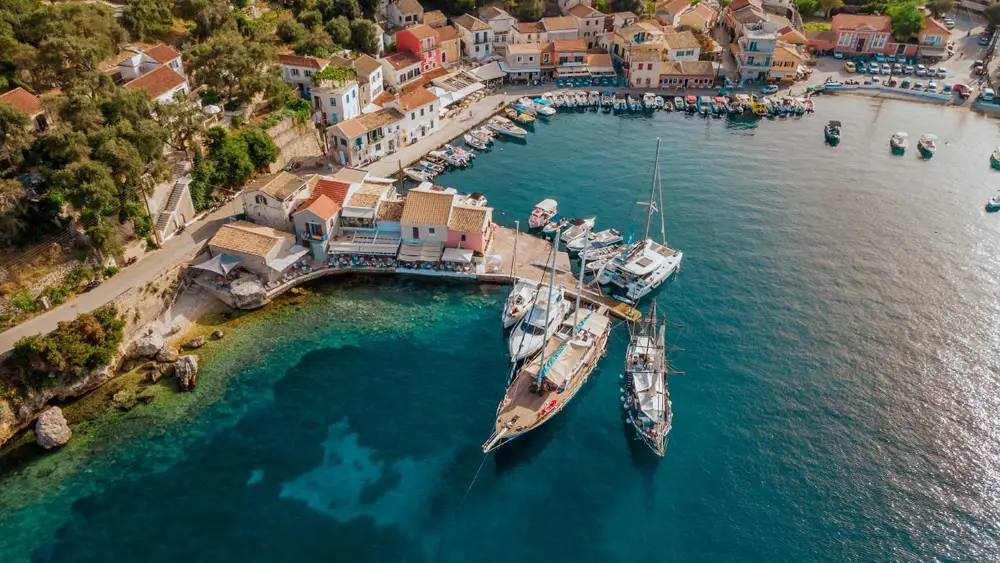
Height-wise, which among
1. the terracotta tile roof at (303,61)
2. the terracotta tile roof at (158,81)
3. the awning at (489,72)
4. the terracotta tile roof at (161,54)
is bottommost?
the awning at (489,72)

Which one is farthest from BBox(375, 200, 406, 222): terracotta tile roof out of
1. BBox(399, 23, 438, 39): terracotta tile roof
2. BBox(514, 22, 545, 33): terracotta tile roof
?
BBox(514, 22, 545, 33): terracotta tile roof

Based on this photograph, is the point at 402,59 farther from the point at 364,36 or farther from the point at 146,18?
the point at 146,18

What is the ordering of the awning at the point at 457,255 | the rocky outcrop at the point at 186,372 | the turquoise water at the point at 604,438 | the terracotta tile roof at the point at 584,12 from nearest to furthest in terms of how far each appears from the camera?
the turquoise water at the point at 604,438, the rocky outcrop at the point at 186,372, the awning at the point at 457,255, the terracotta tile roof at the point at 584,12

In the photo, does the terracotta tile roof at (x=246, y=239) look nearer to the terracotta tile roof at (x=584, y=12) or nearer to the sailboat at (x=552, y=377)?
the sailboat at (x=552, y=377)

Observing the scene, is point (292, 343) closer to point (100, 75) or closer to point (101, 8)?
point (100, 75)

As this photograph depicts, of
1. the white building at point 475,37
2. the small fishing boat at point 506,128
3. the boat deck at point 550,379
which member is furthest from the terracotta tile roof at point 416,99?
the boat deck at point 550,379

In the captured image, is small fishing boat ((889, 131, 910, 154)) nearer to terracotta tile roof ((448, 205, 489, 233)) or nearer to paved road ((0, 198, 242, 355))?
terracotta tile roof ((448, 205, 489, 233))

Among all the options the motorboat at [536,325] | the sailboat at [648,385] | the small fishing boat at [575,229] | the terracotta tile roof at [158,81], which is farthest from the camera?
the terracotta tile roof at [158,81]
